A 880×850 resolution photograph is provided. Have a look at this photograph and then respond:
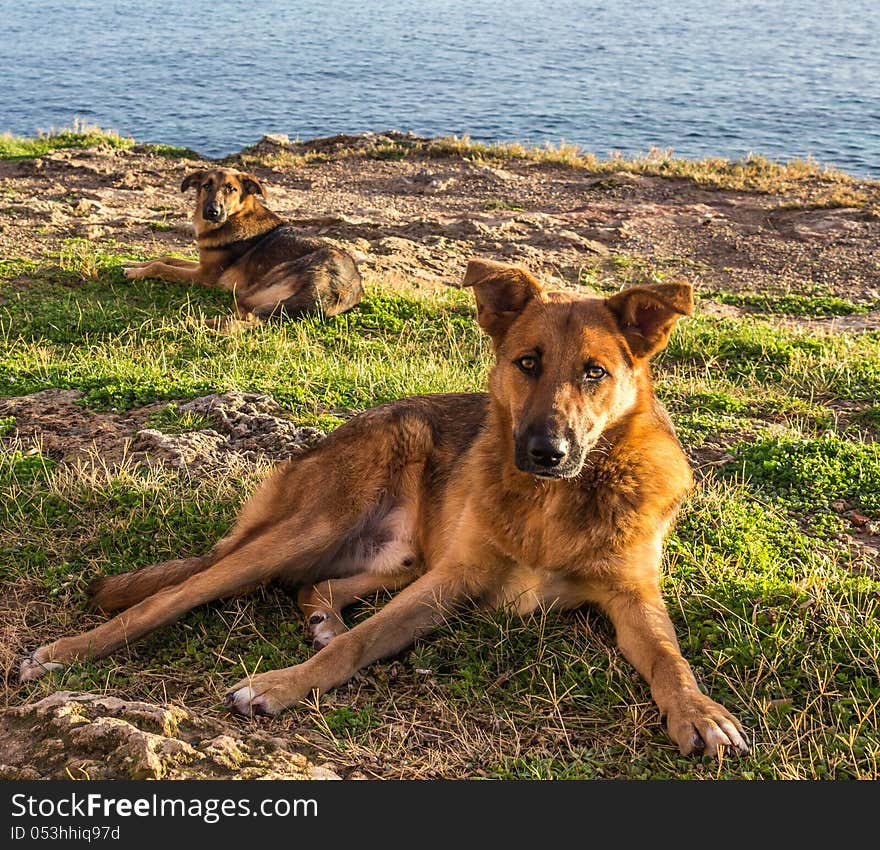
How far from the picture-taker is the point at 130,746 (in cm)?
347

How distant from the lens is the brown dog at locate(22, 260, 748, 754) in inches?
171

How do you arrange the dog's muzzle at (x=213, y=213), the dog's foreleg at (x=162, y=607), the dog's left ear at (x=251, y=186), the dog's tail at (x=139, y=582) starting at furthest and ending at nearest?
the dog's left ear at (x=251, y=186) → the dog's muzzle at (x=213, y=213) → the dog's tail at (x=139, y=582) → the dog's foreleg at (x=162, y=607)

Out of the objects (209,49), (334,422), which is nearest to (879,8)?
(209,49)

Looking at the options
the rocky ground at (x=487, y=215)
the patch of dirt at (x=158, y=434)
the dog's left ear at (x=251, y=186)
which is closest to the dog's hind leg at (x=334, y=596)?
the patch of dirt at (x=158, y=434)

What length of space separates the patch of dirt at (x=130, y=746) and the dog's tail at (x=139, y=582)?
0.96 metres

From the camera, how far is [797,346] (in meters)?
9.86

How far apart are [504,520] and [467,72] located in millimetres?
49625

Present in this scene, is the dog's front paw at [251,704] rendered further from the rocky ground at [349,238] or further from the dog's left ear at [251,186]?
the dog's left ear at [251,186]

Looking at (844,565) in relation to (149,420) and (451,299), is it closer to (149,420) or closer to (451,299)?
(149,420)

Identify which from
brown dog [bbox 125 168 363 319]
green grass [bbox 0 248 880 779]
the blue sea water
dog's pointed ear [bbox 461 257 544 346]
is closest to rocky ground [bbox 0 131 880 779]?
green grass [bbox 0 248 880 779]

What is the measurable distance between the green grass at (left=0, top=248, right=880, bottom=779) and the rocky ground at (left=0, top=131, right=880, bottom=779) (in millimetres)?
307

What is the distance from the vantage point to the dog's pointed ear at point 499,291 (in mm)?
4789

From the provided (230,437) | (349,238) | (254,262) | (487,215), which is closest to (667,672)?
(230,437)

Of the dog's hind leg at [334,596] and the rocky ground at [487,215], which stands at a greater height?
the dog's hind leg at [334,596]
